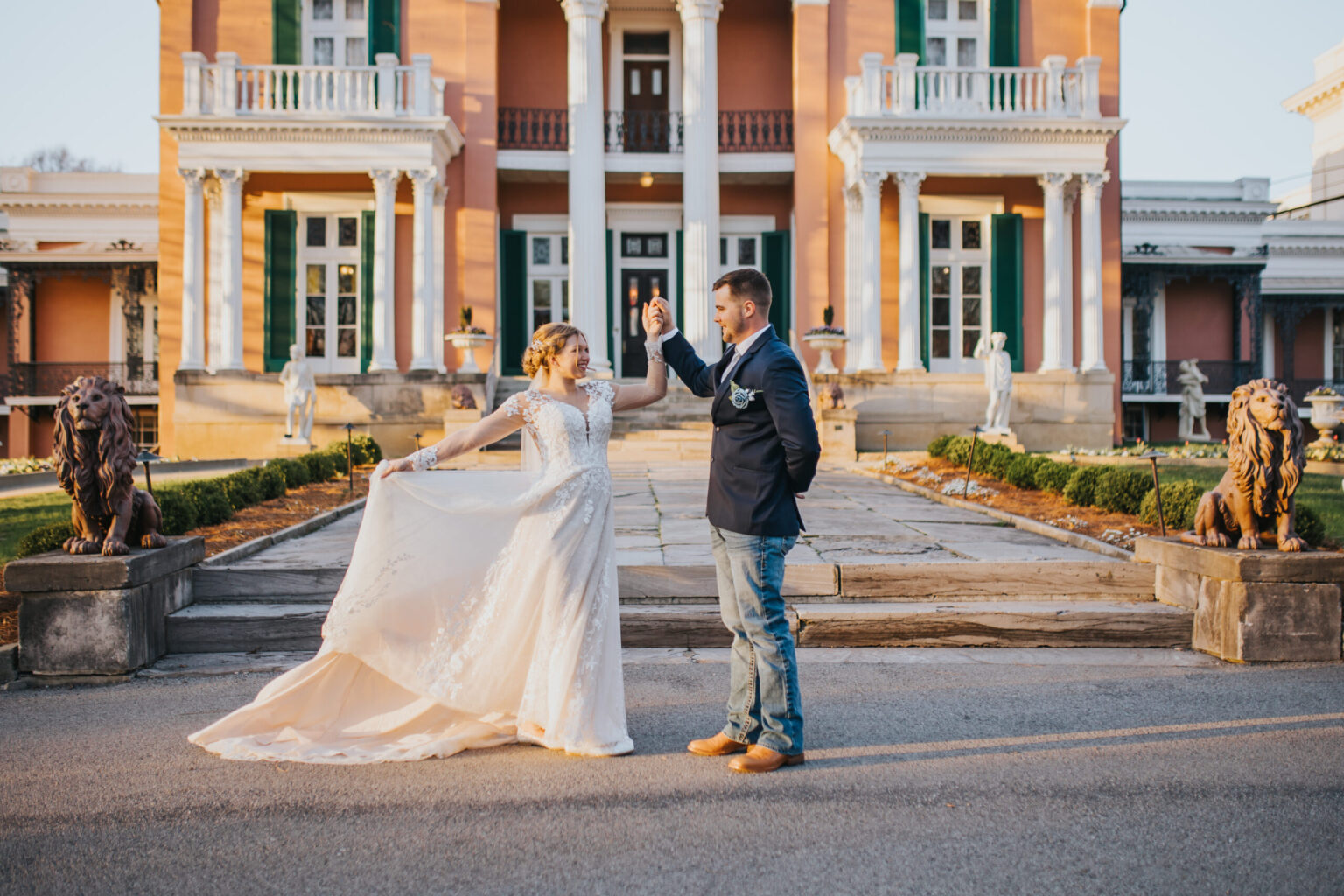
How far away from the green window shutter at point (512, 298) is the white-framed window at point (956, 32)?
28.3ft

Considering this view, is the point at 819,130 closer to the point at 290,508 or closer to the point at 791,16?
the point at 791,16

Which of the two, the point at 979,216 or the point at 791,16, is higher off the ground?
the point at 791,16

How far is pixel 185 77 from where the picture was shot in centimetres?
1605

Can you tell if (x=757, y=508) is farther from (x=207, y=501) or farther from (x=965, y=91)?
(x=965, y=91)

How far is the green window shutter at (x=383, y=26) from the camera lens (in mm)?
17672

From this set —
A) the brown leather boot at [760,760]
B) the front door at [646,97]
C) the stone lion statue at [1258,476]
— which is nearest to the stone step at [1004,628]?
the stone lion statue at [1258,476]

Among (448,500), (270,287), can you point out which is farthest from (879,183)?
(448,500)

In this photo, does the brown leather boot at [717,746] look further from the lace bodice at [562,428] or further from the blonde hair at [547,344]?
the blonde hair at [547,344]

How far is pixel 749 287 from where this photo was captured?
371cm

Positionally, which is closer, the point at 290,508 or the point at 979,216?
the point at 290,508

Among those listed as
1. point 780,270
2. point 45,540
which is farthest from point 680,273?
point 45,540

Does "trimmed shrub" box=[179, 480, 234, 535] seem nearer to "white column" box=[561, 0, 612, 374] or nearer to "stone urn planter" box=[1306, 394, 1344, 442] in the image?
"white column" box=[561, 0, 612, 374]

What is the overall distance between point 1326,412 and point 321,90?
59.2ft

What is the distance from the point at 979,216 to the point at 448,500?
16.6 m
